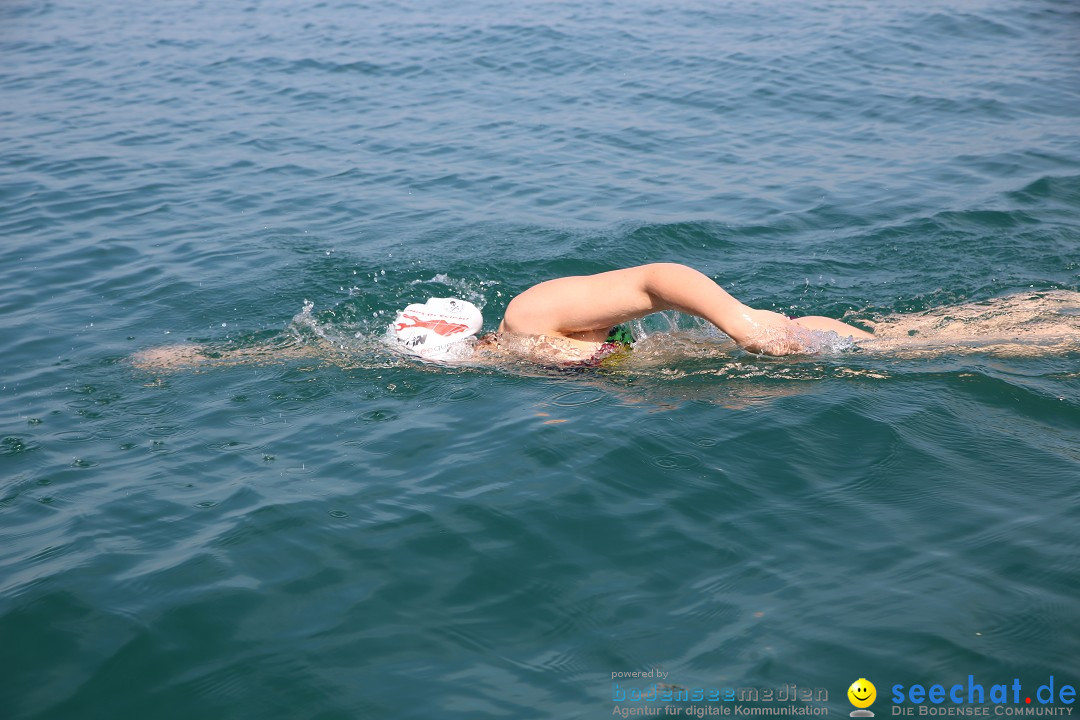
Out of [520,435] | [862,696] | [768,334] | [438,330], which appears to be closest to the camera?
[862,696]

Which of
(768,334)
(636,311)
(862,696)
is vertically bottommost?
(862,696)

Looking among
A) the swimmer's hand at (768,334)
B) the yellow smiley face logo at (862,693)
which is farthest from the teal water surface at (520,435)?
the swimmer's hand at (768,334)

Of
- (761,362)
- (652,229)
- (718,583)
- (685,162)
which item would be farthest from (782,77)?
(718,583)

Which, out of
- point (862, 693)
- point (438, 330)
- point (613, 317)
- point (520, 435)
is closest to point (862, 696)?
point (862, 693)

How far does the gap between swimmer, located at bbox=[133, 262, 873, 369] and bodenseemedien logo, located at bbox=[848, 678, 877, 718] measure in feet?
8.22

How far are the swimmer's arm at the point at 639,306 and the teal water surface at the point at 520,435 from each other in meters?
0.38

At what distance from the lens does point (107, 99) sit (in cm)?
1628

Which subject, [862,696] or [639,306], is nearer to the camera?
[862,696]

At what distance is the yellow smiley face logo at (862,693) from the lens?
3.58 metres

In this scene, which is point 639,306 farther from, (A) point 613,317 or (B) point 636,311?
(A) point 613,317

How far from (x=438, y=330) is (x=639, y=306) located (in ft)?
5.01

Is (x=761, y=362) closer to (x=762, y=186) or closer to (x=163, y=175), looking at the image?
(x=762, y=186)

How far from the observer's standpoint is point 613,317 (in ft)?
19.9

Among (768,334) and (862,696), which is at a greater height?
(768,334)
